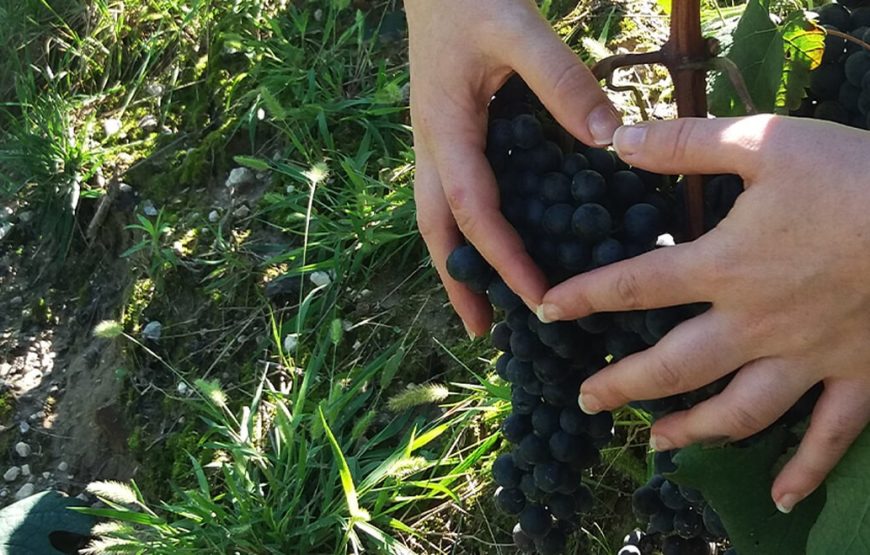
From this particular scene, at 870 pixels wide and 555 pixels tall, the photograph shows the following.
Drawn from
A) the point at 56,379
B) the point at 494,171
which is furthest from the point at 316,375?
the point at 494,171

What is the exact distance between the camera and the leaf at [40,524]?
1793mm

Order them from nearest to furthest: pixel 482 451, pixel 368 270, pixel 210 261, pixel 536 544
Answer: pixel 536 544, pixel 482 451, pixel 368 270, pixel 210 261

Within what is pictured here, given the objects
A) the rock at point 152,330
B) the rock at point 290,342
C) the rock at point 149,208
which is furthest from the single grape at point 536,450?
the rock at point 149,208

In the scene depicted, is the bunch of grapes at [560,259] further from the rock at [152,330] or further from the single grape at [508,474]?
the rock at [152,330]

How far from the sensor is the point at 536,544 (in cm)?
111

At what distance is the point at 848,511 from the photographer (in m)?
0.81

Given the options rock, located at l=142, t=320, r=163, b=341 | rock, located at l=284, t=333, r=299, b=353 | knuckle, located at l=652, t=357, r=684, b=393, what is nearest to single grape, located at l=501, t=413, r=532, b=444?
knuckle, located at l=652, t=357, r=684, b=393

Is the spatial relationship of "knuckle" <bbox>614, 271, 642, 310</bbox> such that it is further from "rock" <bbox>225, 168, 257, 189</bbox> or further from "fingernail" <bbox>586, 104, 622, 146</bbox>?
"rock" <bbox>225, 168, 257, 189</bbox>

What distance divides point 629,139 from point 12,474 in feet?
5.81

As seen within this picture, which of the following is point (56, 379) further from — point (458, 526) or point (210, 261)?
point (458, 526)

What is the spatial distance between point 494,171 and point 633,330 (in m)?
0.21

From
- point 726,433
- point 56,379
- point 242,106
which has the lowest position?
point 56,379

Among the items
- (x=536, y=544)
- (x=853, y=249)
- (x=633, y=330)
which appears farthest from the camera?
(x=536, y=544)

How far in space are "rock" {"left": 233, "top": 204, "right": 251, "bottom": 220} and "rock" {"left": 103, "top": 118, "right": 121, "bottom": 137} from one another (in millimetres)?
620
